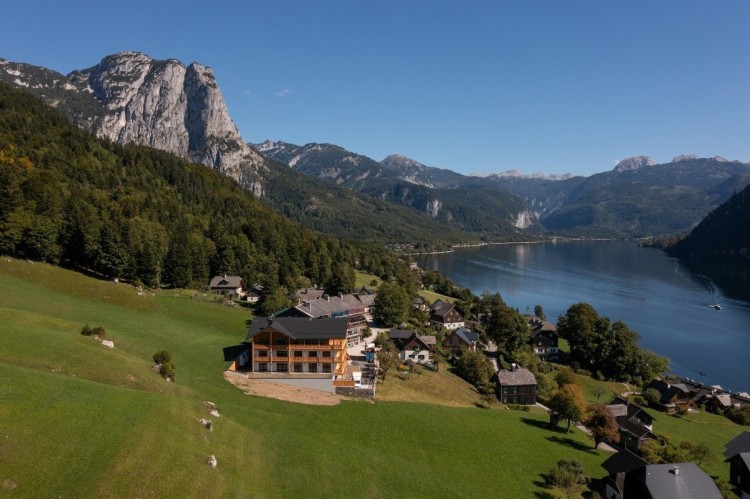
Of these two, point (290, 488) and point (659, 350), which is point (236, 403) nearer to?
point (290, 488)

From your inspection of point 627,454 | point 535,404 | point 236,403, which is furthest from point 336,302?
point 627,454

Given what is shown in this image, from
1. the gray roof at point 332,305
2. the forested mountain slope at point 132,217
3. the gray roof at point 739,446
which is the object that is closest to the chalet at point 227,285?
the forested mountain slope at point 132,217

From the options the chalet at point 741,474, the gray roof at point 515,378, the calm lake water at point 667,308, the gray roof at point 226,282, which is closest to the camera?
the chalet at point 741,474

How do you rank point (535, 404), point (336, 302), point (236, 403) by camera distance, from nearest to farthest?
1. point (236, 403)
2. point (535, 404)
3. point (336, 302)

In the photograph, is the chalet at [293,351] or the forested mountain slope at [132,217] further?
the forested mountain slope at [132,217]

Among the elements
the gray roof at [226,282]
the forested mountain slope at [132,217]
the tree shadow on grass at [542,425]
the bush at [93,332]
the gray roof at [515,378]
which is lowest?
the tree shadow on grass at [542,425]

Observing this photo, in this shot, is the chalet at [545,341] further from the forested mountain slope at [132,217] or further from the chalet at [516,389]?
the forested mountain slope at [132,217]

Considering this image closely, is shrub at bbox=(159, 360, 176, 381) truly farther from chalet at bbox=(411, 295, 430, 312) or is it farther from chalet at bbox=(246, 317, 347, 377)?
chalet at bbox=(411, 295, 430, 312)
